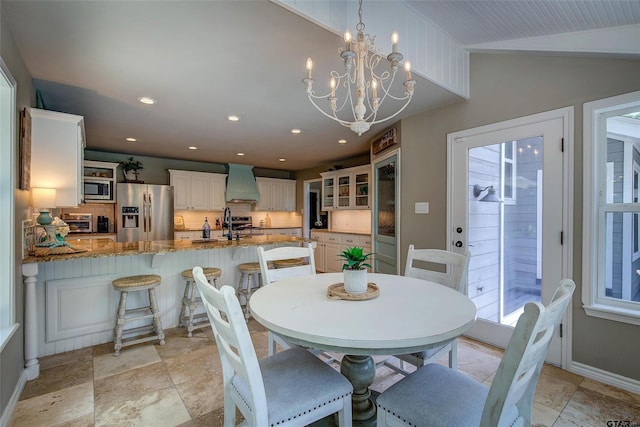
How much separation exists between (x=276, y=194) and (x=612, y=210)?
6069 mm

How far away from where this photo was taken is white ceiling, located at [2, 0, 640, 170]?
169 centimetres

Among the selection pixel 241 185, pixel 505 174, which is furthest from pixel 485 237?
pixel 241 185

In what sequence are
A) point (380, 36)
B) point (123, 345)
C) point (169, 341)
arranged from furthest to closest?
point (169, 341) → point (123, 345) → point (380, 36)

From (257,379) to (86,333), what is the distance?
254 centimetres

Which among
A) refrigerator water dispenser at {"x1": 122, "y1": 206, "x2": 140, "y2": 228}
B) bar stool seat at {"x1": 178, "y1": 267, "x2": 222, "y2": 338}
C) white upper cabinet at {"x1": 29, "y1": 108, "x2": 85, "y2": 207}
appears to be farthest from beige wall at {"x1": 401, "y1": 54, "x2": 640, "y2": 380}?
refrigerator water dispenser at {"x1": 122, "y1": 206, "x2": 140, "y2": 228}

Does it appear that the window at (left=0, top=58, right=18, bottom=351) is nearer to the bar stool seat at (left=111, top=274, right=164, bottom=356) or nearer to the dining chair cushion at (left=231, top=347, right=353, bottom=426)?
the bar stool seat at (left=111, top=274, right=164, bottom=356)

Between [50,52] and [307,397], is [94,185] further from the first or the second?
[307,397]

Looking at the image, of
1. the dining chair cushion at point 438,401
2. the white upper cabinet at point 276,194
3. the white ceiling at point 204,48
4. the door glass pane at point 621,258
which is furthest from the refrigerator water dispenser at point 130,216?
the door glass pane at point 621,258

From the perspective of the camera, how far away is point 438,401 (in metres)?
1.13

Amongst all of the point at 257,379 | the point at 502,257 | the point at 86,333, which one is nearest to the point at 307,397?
the point at 257,379

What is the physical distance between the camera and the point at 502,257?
107 inches

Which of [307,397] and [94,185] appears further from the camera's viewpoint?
[94,185]

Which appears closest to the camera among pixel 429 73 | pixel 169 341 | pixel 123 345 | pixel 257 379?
pixel 257 379

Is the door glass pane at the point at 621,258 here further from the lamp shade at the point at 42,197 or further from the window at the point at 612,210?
the lamp shade at the point at 42,197
